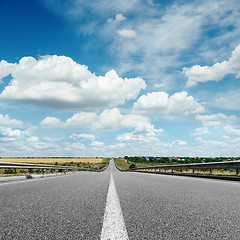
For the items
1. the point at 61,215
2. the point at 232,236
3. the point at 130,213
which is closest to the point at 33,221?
the point at 61,215

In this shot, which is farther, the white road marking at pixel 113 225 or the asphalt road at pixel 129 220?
the asphalt road at pixel 129 220

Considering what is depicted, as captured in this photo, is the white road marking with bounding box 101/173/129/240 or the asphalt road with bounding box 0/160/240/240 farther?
the asphalt road with bounding box 0/160/240/240

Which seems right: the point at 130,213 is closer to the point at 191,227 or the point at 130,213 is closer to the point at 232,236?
the point at 191,227

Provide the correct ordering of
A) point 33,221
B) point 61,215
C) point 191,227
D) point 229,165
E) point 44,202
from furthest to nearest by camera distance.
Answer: point 229,165, point 44,202, point 61,215, point 33,221, point 191,227

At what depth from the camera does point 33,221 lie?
3186 millimetres

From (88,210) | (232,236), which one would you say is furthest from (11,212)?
(232,236)

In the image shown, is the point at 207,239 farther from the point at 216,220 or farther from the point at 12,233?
the point at 12,233

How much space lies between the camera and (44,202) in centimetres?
462

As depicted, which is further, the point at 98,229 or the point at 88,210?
the point at 88,210

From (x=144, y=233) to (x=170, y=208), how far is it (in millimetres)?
1572

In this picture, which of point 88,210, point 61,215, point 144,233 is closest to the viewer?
point 144,233

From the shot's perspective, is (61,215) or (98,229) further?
(61,215)

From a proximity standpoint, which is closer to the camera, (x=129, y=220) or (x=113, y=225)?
(x=113, y=225)

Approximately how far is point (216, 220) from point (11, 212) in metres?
2.88
